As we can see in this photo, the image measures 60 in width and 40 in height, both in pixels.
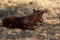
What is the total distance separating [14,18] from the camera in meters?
6.52

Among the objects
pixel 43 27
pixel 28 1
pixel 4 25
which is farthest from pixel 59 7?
pixel 4 25

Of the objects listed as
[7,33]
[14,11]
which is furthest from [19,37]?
[14,11]

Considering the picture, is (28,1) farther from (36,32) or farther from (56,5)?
(36,32)

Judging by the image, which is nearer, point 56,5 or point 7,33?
point 7,33

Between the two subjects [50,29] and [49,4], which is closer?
[50,29]

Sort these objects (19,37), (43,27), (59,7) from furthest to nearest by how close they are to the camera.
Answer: (59,7)
(43,27)
(19,37)

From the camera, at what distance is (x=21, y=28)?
21.0 feet

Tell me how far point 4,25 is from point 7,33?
557mm

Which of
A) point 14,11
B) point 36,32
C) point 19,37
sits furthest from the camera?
point 14,11

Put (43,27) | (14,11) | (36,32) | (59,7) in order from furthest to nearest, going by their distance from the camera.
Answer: (59,7) → (14,11) → (43,27) → (36,32)

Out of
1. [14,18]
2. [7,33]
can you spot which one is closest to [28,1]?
[14,18]

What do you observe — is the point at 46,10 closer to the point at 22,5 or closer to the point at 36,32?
the point at 22,5

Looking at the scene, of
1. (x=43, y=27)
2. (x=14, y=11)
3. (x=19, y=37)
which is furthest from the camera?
(x=14, y=11)

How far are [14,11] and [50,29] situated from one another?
6.13 ft
